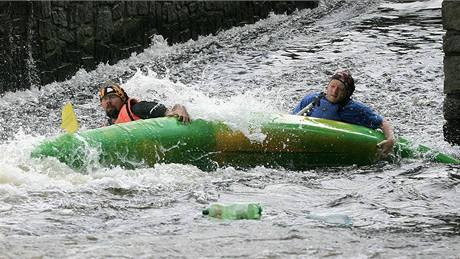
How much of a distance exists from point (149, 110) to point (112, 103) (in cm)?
36

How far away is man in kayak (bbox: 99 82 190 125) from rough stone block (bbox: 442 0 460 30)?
95.3 inches

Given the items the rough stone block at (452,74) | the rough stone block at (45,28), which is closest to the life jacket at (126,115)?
the rough stone block at (452,74)

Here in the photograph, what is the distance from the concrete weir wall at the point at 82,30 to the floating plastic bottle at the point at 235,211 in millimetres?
6122

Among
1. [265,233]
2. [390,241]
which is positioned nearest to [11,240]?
[265,233]

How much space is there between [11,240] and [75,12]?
7510 millimetres

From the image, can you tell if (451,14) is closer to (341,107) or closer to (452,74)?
(452,74)

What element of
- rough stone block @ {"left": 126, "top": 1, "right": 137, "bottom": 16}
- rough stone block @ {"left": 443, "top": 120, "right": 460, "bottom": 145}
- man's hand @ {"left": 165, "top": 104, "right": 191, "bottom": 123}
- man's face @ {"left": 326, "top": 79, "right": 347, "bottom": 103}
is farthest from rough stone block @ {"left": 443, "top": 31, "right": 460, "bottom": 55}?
rough stone block @ {"left": 126, "top": 1, "right": 137, "bottom": 16}

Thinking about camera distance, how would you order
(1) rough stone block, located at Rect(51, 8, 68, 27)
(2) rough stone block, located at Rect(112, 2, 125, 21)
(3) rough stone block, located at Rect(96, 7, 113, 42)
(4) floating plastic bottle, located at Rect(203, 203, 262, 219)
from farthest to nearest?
(2) rough stone block, located at Rect(112, 2, 125, 21), (3) rough stone block, located at Rect(96, 7, 113, 42), (1) rough stone block, located at Rect(51, 8, 68, 27), (4) floating plastic bottle, located at Rect(203, 203, 262, 219)

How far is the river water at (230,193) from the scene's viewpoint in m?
5.63

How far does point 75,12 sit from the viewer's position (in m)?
12.8

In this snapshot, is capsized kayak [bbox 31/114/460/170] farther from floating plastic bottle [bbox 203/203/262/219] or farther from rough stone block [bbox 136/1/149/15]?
rough stone block [bbox 136/1/149/15]

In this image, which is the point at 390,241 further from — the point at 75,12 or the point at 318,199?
the point at 75,12

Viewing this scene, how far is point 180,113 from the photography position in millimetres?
7934

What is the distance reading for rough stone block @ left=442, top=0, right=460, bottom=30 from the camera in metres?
8.24
